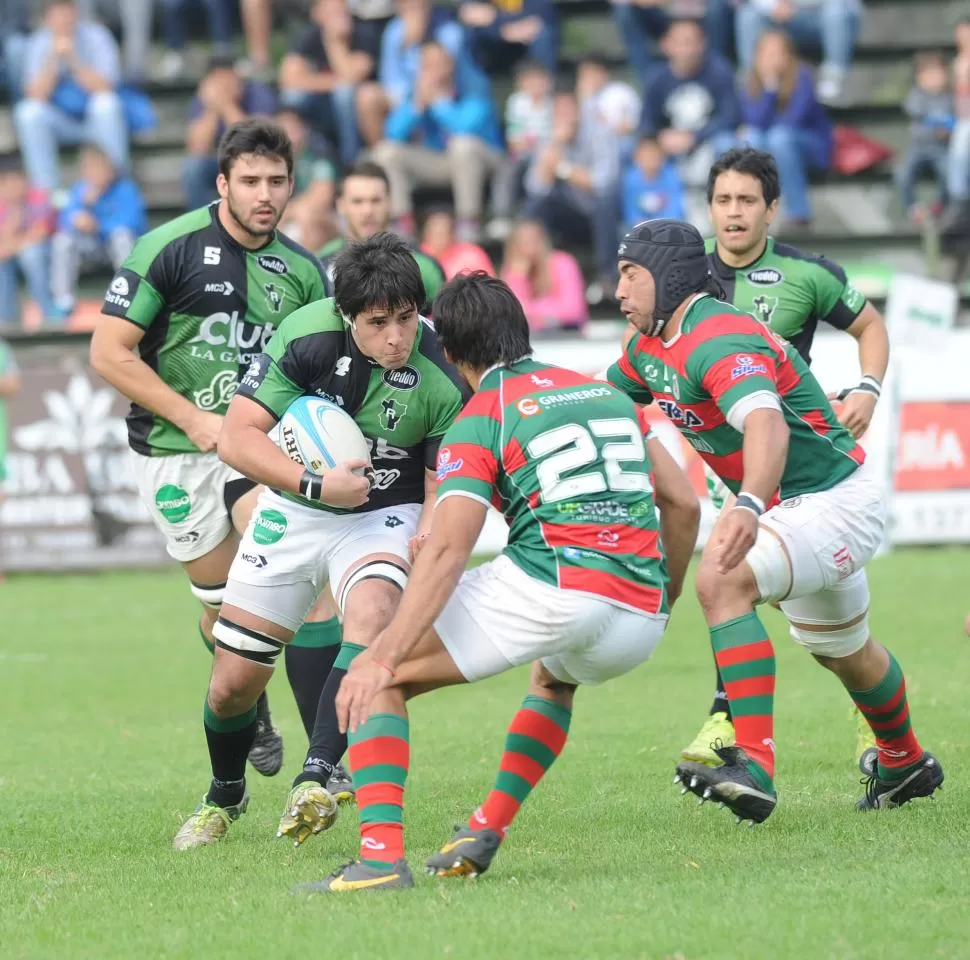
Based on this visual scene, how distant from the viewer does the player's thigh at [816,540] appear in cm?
566

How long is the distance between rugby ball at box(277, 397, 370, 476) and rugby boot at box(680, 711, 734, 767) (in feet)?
6.26

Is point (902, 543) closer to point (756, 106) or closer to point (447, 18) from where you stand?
point (756, 106)

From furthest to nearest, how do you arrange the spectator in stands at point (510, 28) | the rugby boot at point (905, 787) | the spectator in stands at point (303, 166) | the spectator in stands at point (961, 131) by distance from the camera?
the spectator in stands at point (510, 28)
the spectator in stands at point (961, 131)
the spectator in stands at point (303, 166)
the rugby boot at point (905, 787)

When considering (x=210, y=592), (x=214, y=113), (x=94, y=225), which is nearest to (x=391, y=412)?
(x=210, y=592)

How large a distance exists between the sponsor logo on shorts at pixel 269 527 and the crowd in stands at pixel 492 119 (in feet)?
32.2

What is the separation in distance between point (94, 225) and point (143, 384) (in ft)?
42.3

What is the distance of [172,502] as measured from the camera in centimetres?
748

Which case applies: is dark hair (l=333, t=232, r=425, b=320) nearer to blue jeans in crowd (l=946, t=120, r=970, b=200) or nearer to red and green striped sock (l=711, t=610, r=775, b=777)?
red and green striped sock (l=711, t=610, r=775, b=777)

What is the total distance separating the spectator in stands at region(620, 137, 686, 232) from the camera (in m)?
17.3

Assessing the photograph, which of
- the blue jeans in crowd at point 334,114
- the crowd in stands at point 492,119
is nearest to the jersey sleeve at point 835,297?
the crowd in stands at point 492,119

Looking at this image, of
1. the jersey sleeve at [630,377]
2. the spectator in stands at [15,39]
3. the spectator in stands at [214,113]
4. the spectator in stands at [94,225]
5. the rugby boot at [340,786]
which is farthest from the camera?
the spectator in stands at [15,39]

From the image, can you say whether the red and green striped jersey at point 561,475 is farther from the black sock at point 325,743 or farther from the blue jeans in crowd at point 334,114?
the blue jeans in crowd at point 334,114

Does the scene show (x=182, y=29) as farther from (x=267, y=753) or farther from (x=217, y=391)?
(x=267, y=753)

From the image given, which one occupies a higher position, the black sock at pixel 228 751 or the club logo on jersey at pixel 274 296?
the club logo on jersey at pixel 274 296
